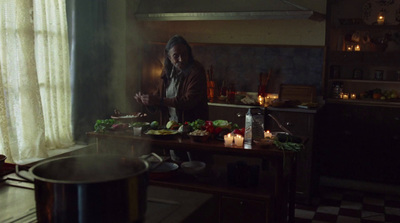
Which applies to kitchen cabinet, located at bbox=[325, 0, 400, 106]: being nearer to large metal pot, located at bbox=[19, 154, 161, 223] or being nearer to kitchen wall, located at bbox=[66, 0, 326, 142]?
kitchen wall, located at bbox=[66, 0, 326, 142]

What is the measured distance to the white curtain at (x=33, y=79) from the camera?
A: 10.9 ft

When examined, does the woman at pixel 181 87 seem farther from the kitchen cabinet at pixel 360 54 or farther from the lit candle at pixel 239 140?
the kitchen cabinet at pixel 360 54

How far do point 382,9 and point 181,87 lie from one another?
2.74m

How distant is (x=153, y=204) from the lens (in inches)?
52.6

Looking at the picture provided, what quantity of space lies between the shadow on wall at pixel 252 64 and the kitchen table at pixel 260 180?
212 cm

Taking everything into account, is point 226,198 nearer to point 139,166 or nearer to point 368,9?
point 139,166

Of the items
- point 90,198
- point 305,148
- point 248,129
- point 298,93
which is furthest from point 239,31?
point 90,198

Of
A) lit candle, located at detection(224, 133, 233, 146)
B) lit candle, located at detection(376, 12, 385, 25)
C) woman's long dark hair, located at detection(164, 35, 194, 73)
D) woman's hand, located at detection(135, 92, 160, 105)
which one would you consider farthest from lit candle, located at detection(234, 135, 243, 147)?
lit candle, located at detection(376, 12, 385, 25)

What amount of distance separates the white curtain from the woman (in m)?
0.90

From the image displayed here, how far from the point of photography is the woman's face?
11.0 feet

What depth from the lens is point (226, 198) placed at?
272cm

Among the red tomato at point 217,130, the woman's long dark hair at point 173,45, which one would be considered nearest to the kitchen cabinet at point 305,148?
the woman's long dark hair at point 173,45

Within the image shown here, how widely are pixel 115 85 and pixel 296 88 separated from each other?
2.05 m

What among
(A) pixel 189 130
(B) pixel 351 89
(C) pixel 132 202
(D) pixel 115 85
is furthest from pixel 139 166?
(B) pixel 351 89
